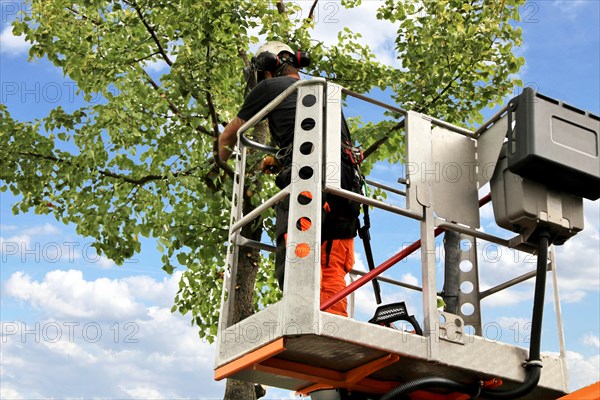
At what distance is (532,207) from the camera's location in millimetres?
5141

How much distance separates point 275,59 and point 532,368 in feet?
11.5

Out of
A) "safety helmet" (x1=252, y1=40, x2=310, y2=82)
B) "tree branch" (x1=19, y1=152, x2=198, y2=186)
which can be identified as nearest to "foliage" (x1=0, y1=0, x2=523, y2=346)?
"tree branch" (x1=19, y1=152, x2=198, y2=186)

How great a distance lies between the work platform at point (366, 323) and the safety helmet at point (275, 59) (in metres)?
1.03

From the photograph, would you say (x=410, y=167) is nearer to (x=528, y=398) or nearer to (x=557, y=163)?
(x=557, y=163)

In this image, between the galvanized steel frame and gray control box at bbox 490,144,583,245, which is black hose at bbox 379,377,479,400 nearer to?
the galvanized steel frame

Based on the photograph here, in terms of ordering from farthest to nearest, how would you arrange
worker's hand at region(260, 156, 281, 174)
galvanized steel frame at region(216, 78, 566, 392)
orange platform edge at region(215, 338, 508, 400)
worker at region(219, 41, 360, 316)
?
worker's hand at region(260, 156, 281, 174) < worker at region(219, 41, 360, 316) < orange platform edge at region(215, 338, 508, 400) < galvanized steel frame at region(216, 78, 566, 392)

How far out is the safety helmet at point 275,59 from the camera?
6.72 metres

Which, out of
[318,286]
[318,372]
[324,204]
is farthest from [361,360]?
[324,204]

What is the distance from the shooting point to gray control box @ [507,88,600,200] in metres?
5.01

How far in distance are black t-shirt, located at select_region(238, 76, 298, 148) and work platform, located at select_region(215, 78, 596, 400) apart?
0.20 meters

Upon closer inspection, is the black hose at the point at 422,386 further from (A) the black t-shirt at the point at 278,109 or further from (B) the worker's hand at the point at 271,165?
(B) the worker's hand at the point at 271,165

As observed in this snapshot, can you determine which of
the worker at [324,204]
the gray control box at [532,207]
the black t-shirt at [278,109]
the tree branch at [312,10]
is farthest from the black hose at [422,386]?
the tree branch at [312,10]

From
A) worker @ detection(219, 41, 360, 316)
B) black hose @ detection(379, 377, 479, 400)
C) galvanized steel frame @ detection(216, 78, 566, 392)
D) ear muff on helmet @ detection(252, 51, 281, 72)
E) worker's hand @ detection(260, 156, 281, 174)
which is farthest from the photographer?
ear muff on helmet @ detection(252, 51, 281, 72)

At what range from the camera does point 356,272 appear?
737 centimetres
